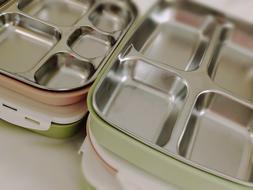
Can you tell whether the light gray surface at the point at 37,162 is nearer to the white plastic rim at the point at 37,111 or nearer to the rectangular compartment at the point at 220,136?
the white plastic rim at the point at 37,111

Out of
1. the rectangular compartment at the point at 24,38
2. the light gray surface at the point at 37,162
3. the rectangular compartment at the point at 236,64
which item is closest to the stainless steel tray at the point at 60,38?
the rectangular compartment at the point at 24,38

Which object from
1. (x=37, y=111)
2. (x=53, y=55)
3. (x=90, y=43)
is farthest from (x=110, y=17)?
(x=37, y=111)

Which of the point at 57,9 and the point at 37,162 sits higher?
the point at 57,9

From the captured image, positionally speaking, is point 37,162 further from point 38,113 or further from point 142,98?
point 142,98

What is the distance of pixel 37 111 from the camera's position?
24.8 inches

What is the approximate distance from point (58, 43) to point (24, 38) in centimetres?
11

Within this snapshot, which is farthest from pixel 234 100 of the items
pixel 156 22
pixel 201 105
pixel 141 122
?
pixel 156 22

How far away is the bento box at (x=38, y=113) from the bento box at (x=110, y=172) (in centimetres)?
5

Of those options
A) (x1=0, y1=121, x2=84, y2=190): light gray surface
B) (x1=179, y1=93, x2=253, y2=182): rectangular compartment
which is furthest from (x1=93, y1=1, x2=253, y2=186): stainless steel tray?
(x1=0, y1=121, x2=84, y2=190): light gray surface

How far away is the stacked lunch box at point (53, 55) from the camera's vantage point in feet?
2.04

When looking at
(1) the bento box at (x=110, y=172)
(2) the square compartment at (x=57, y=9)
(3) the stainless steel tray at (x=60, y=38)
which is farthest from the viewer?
(2) the square compartment at (x=57, y=9)

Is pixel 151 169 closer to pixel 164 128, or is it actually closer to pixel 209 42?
pixel 164 128

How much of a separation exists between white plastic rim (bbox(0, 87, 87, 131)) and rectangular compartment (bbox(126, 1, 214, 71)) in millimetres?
194

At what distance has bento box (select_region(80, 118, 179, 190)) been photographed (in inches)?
21.9
